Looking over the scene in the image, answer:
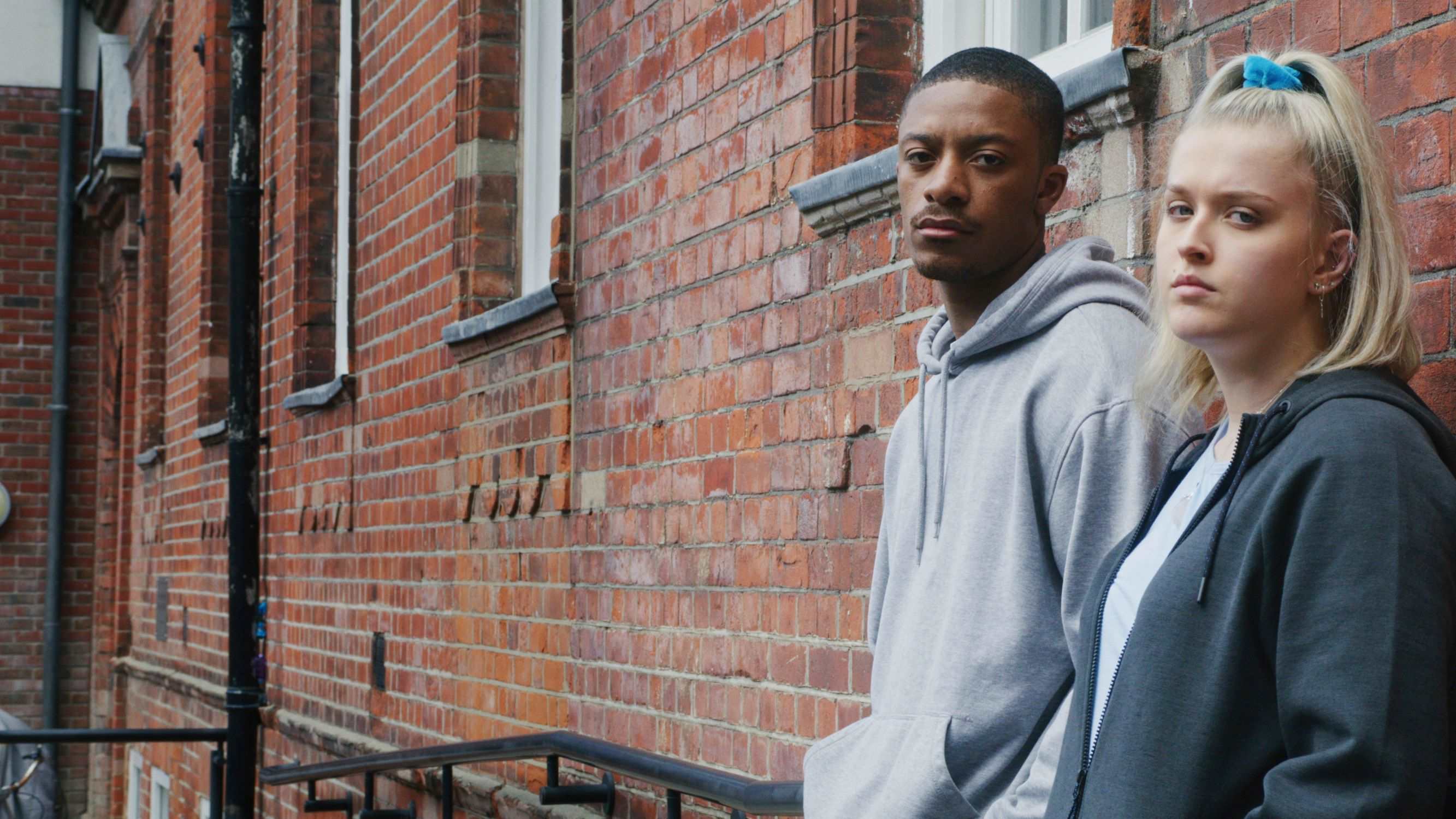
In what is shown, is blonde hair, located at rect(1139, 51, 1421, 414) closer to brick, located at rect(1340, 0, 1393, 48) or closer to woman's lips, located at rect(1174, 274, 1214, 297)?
woman's lips, located at rect(1174, 274, 1214, 297)

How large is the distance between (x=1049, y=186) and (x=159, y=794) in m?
11.5

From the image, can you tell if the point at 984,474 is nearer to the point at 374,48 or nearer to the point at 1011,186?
the point at 1011,186

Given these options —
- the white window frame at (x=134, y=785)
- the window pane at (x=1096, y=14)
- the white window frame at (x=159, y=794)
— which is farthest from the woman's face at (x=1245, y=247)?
the white window frame at (x=134, y=785)

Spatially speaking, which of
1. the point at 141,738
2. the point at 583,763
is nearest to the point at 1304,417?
the point at 583,763

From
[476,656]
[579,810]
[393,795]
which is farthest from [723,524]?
[393,795]

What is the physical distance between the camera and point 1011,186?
226 cm

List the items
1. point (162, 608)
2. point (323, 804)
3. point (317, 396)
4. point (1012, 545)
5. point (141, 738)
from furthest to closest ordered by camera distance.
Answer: point (162, 608) → point (317, 396) → point (141, 738) → point (323, 804) → point (1012, 545)

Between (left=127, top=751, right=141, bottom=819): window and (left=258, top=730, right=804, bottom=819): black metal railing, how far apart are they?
24.2ft

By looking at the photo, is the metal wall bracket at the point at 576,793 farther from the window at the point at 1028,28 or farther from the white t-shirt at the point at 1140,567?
the white t-shirt at the point at 1140,567

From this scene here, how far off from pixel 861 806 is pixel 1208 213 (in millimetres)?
798

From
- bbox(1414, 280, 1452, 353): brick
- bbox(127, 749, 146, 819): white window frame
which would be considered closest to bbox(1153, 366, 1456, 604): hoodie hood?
bbox(1414, 280, 1452, 353): brick

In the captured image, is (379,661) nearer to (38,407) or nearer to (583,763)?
(583,763)

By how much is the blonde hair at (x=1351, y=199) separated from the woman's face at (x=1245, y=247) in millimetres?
16

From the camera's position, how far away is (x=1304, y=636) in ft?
4.92
